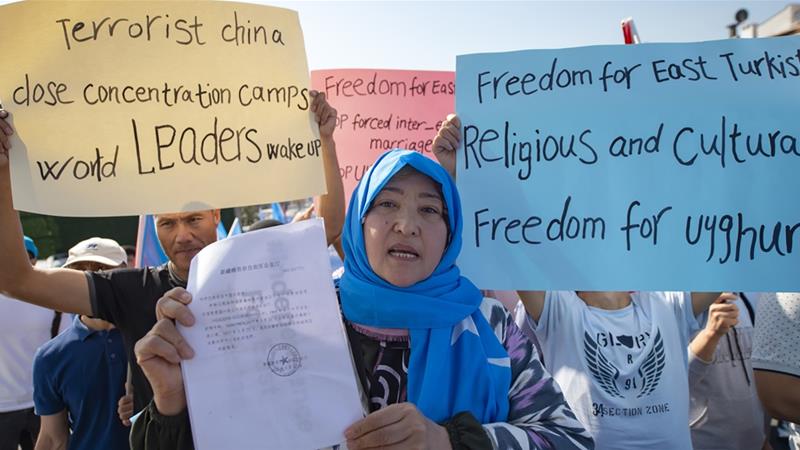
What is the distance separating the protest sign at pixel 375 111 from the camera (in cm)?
324

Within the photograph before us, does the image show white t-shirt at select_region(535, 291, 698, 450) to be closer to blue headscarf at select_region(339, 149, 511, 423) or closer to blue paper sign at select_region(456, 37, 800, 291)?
blue paper sign at select_region(456, 37, 800, 291)

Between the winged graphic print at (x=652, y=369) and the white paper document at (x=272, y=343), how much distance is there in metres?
1.56

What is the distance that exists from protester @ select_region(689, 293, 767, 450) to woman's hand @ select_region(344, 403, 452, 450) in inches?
88.6

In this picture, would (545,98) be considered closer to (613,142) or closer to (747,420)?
(613,142)

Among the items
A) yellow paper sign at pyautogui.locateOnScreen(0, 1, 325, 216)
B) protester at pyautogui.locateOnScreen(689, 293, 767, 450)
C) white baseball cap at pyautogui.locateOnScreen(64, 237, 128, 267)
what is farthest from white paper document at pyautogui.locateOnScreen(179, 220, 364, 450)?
white baseball cap at pyautogui.locateOnScreen(64, 237, 128, 267)

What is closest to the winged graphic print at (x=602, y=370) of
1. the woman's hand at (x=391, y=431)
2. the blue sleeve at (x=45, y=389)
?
the woman's hand at (x=391, y=431)

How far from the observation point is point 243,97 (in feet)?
5.92

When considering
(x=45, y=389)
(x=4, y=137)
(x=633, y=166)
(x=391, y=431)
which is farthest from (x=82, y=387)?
(x=633, y=166)

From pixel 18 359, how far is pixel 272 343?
150 inches

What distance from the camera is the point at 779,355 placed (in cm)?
178

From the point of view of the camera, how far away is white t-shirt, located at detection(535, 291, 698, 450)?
90.6 inches

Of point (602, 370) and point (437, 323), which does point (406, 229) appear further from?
point (602, 370)

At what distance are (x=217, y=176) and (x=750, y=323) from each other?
9.89 ft

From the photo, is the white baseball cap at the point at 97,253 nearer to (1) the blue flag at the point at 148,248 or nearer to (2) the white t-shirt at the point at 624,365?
(1) the blue flag at the point at 148,248
